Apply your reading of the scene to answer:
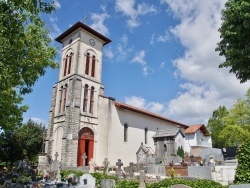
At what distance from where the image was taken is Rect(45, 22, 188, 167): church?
23.6 meters

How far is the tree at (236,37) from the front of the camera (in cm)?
1369

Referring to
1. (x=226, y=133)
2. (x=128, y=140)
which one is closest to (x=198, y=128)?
(x=226, y=133)

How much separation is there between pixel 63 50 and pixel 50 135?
10.6 m

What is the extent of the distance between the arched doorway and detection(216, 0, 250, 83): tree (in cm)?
1484

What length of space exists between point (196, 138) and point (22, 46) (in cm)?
3829

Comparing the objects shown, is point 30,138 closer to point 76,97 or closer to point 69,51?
point 76,97

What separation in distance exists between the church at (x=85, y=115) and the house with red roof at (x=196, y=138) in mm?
14716

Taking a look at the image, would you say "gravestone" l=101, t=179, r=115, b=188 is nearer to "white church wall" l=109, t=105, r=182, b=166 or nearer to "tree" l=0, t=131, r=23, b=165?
"white church wall" l=109, t=105, r=182, b=166

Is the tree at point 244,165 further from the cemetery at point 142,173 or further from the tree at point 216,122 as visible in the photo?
the tree at point 216,122

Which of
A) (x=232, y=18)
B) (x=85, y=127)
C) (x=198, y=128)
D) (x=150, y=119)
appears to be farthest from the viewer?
(x=198, y=128)

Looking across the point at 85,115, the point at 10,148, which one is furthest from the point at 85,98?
the point at 10,148

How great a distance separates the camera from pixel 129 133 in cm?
2833

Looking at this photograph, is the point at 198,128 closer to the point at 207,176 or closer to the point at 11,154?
the point at 207,176

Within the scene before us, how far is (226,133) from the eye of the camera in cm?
3369
